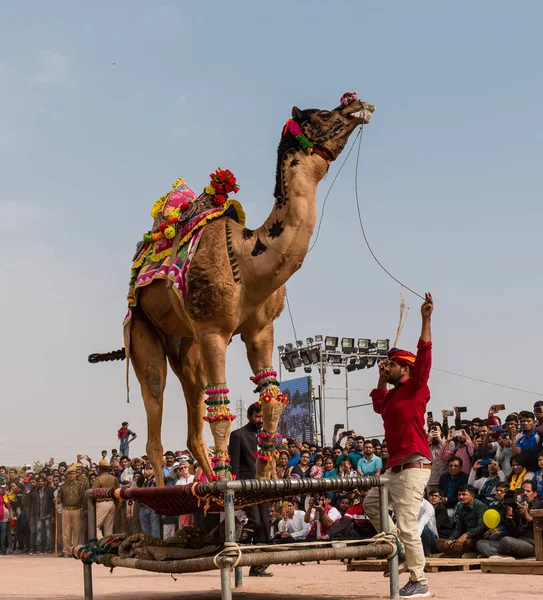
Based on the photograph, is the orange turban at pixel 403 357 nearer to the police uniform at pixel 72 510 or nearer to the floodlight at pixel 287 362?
the police uniform at pixel 72 510

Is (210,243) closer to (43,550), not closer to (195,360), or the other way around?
(195,360)

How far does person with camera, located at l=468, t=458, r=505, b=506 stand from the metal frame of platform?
6048mm

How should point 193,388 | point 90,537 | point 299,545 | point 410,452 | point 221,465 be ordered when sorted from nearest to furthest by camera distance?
point 299,545 < point 410,452 < point 90,537 < point 221,465 < point 193,388

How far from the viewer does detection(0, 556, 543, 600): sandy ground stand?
25.5 feet

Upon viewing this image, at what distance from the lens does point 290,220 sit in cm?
821

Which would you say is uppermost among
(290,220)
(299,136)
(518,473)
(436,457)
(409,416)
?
(299,136)

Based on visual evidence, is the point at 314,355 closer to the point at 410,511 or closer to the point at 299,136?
the point at 299,136

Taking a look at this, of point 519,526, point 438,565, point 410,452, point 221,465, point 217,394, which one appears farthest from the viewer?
point 519,526

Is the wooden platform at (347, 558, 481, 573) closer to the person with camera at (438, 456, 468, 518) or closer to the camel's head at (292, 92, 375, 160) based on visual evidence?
the person with camera at (438, 456, 468, 518)

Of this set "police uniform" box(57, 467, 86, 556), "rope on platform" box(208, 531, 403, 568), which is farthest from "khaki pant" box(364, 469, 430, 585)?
"police uniform" box(57, 467, 86, 556)

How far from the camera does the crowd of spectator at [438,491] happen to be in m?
11.9

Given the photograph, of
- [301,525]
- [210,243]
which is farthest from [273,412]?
[301,525]

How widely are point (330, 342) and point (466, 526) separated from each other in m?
15.4

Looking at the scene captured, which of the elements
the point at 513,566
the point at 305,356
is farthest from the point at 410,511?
the point at 305,356
